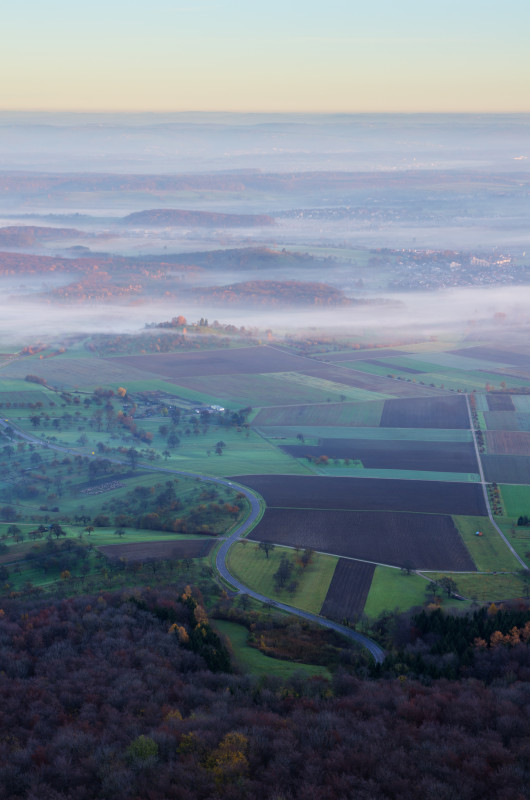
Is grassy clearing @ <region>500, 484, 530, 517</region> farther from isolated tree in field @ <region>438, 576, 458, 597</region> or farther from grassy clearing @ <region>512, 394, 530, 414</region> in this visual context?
grassy clearing @ <region>512, 394, 530, 414</region>

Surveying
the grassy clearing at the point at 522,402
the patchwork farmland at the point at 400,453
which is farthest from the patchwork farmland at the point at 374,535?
the grassy clearing at the point at 522,402

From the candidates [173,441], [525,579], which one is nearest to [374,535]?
[525,579]

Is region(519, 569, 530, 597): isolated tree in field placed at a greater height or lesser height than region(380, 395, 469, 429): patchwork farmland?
lesser

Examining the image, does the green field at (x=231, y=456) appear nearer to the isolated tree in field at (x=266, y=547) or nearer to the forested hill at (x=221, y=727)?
the isolated tree in field at (x=266, y=547)

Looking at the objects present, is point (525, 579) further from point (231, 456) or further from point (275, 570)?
point (231, 456)

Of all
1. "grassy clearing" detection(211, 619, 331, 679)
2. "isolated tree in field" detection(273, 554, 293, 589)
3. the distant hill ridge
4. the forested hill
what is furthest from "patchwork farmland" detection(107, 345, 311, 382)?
the forested hill

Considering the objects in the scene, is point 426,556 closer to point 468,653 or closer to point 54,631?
point 468,653
